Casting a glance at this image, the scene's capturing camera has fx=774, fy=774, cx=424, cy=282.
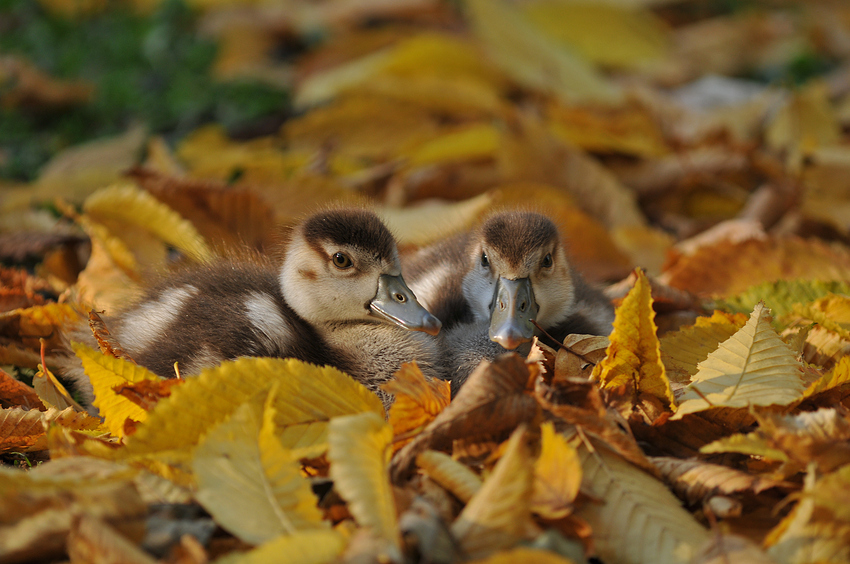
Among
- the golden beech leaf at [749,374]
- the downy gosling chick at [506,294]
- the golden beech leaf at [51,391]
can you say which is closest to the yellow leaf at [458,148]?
the downy gosling chick at [506,294]

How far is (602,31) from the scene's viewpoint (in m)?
5.38

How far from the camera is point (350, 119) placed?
375 centimetres

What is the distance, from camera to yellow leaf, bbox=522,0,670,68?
520cm

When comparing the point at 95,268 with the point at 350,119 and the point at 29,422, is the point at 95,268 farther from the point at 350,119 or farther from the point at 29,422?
the point at 350,119

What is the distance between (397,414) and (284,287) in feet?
1.95

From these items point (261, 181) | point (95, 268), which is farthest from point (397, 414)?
point (261, 181)

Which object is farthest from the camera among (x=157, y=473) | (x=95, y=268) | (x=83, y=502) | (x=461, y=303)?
(x=95, y=268)

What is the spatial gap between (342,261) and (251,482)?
0.73 metres

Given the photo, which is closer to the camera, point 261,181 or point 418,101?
point 261,181

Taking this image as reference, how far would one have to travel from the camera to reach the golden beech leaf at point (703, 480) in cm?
112

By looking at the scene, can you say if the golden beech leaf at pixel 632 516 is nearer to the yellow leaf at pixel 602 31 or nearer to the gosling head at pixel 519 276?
the gosling head at pixel 519 276

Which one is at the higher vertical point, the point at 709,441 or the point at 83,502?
the point at 83,502

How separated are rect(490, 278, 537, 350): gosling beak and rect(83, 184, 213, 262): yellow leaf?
95cm

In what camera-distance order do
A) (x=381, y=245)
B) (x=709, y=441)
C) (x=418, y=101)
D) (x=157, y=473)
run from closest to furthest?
(x=157, y=473)
(x=709, y=441)
(x=381, y=245)
(x=418, y=101)
